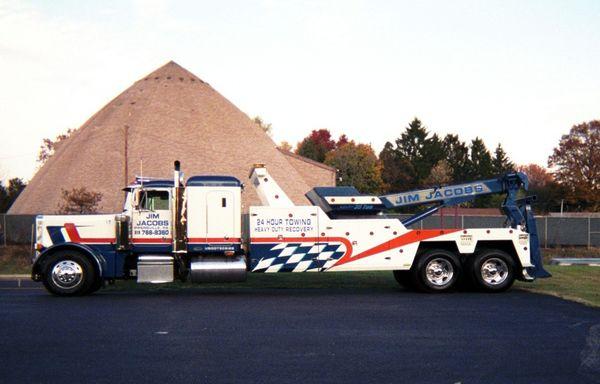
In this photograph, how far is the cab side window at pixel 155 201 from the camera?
16969mm

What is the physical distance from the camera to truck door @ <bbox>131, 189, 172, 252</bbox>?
16797 mm

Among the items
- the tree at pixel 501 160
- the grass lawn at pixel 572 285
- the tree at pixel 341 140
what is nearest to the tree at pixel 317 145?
the tree at pixel 341 140

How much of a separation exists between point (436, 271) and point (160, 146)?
2153 inches

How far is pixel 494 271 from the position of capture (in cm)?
1734

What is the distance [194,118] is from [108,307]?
6104cm

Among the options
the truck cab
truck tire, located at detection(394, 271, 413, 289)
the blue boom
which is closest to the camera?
the truck cab

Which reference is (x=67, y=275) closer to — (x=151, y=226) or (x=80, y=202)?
(x=151, y=226)

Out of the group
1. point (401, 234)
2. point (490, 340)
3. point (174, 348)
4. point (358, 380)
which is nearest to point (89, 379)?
point (174, 348)

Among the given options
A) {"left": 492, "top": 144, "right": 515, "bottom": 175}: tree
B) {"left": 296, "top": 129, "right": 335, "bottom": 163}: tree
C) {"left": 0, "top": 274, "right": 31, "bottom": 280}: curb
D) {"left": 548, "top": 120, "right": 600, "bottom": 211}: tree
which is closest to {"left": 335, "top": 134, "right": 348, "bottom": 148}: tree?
{"left": 296, "top": 129, "right": 335, "bottom": 163}: tree

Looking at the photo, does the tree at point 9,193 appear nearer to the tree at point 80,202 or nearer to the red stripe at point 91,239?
the tree at point 80,202

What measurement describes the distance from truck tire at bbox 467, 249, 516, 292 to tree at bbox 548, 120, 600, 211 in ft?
235

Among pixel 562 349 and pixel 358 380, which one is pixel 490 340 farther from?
pixel 358 380

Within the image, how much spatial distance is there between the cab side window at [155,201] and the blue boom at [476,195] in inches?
222

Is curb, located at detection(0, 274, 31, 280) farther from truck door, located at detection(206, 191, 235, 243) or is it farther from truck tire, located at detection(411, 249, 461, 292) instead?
truck tire, located at detection(411, 249, 461, 292)
